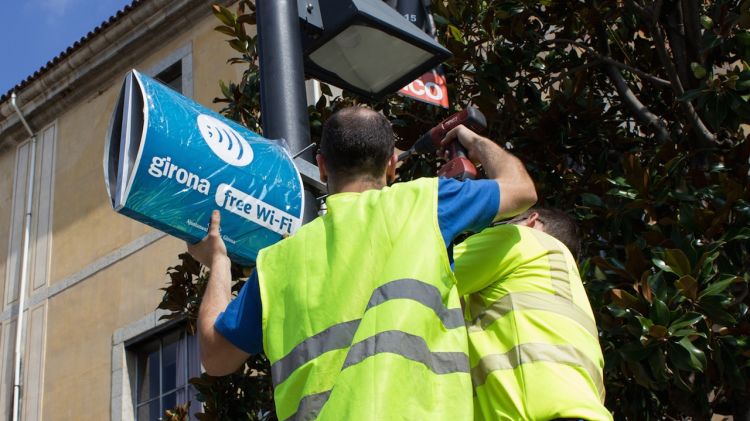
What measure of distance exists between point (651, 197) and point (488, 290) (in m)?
2.97

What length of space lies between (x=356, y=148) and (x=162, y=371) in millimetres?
11025

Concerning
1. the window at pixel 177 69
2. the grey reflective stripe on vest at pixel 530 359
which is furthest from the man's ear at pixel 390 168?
the window at pixel 177 69

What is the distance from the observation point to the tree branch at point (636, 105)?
22.9 ft

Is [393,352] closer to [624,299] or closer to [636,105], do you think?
[624,299]

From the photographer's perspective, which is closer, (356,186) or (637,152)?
(356,186)

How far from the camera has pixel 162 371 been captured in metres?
13.6

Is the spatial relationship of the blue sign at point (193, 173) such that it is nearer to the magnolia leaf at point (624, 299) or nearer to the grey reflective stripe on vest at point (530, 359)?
the grey reflective stripe on vest at point (530, 359)

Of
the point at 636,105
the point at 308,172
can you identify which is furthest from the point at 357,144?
the point at 636,105

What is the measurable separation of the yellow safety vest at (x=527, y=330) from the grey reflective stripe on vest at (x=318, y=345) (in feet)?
1.60

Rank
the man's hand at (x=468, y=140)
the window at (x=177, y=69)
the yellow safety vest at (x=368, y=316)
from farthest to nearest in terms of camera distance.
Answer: the window at (x=177, y=69) → the man's hand at (x=468, y=140) → the yellow safety vest at (x=368, y=316)

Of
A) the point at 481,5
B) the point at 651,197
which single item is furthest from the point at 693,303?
the point at 481,5

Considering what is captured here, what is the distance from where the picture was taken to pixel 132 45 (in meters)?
15.8

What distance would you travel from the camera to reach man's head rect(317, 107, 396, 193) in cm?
307

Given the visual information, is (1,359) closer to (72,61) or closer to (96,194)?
(96,194)
